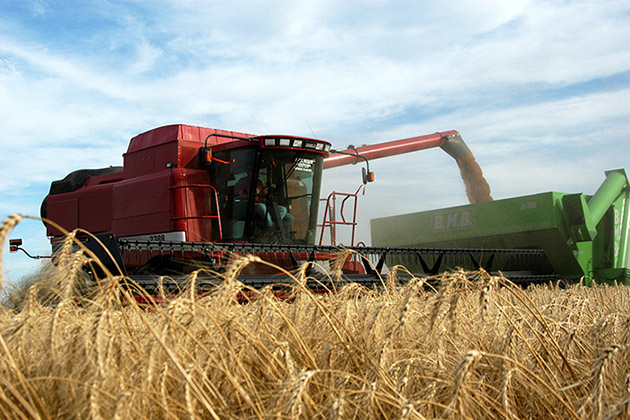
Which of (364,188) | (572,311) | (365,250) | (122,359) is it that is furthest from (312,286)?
(122,359)

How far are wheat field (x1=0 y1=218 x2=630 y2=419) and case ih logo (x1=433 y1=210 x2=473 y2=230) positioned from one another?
294 inches

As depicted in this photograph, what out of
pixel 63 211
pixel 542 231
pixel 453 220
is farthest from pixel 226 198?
pixel 542 231

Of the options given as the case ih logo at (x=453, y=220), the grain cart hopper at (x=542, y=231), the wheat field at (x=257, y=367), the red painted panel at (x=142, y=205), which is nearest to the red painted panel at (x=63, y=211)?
the red painted panel at (x=142, y=205)

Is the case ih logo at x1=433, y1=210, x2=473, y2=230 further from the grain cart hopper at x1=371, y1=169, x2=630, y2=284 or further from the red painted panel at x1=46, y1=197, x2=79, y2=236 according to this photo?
the red painted panel at x1=46, y1=197, x2=79, y2=236

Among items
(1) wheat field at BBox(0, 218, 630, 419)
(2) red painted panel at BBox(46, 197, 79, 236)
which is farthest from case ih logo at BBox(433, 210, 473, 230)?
(1) wheat field at BBox(0, 218, 630, 419)

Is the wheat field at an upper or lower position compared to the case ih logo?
lower

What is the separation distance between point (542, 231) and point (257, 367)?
7.96m

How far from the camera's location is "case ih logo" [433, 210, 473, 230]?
10.2 meters

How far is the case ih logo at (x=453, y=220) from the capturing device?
403 inches

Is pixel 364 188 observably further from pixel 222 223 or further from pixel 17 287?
pixel 17 287

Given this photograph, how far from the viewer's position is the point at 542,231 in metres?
9.09

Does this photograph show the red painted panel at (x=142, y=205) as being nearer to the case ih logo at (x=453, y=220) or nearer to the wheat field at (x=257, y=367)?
the wheat field at (x=257, y=367)

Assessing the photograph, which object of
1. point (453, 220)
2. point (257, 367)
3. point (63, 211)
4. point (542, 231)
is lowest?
point (257, 367)

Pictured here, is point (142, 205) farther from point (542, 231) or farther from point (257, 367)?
point (542, 231)
